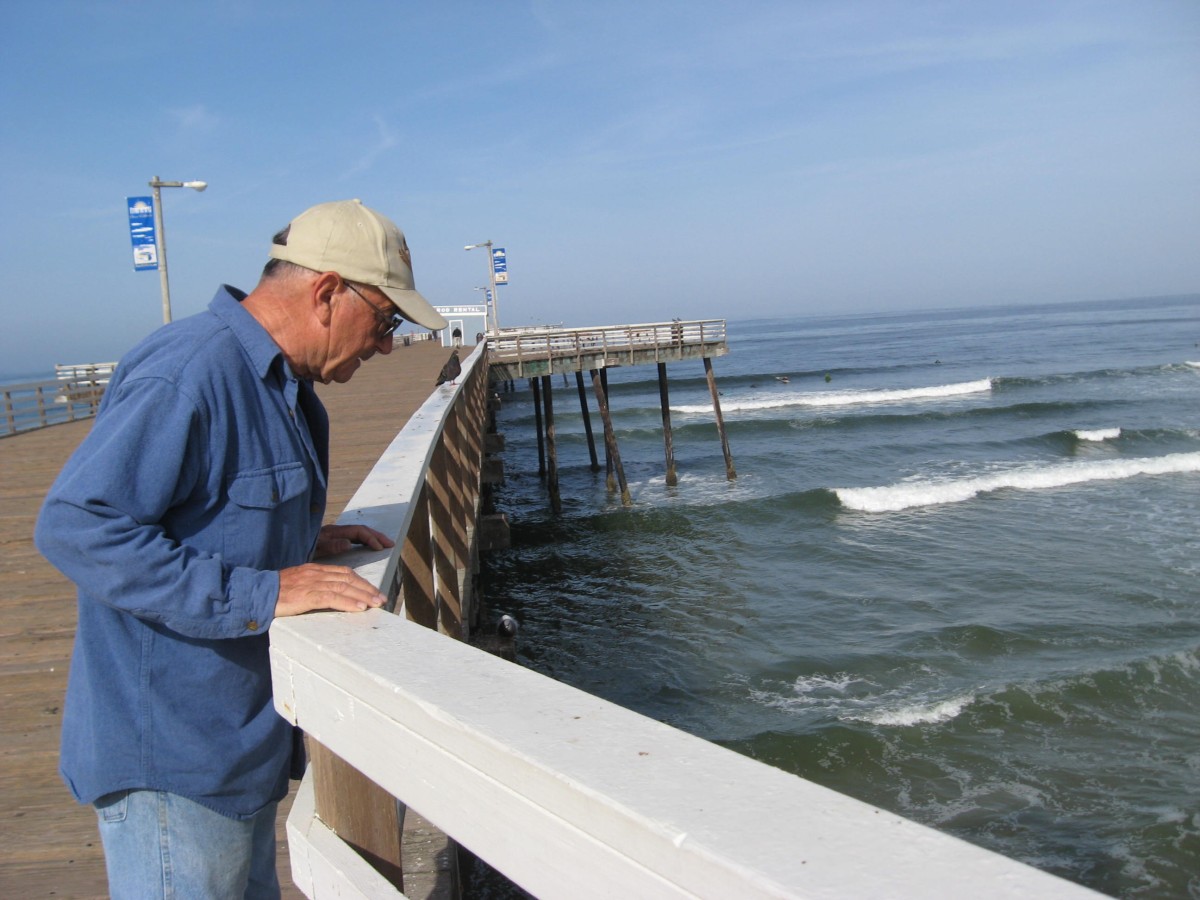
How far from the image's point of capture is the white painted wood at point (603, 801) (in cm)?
66

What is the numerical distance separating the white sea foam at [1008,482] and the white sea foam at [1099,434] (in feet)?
12.3

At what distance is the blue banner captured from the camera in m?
17.2

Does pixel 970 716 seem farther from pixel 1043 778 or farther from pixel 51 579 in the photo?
pixel 51 579

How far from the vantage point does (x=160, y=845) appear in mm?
1506

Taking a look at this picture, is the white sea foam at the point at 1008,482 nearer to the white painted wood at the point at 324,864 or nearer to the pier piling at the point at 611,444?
the pier piling at the point at 611,444

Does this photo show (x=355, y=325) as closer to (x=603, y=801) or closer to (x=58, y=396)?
(x=603, y=801)

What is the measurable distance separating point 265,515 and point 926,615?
10.6 m

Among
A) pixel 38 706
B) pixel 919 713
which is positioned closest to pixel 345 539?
pixel 38 706

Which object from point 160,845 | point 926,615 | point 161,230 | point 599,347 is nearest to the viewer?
point 160,845

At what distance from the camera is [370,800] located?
1.44 metres

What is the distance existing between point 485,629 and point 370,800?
31.6 feet

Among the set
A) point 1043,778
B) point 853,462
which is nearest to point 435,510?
A: point 1043,778

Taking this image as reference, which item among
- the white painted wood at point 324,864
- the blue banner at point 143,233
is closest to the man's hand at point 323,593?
the white painted wood at point 324,864

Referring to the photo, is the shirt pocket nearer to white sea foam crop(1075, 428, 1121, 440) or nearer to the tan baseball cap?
the tan baseball cap
